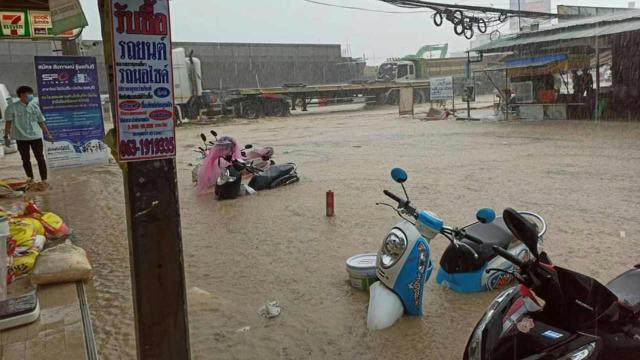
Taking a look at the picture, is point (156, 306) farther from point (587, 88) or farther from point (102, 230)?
point (587, 88)

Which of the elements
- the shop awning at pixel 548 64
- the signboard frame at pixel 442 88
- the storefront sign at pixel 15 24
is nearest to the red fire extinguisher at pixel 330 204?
the storefront sign at pixel 15 24

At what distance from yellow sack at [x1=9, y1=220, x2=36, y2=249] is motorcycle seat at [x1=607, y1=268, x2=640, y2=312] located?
16.2ft

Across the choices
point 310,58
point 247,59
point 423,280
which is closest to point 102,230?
point 423,280

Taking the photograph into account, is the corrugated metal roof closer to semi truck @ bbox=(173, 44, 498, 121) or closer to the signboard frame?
the signboard frame

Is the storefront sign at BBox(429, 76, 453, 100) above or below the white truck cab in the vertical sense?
below

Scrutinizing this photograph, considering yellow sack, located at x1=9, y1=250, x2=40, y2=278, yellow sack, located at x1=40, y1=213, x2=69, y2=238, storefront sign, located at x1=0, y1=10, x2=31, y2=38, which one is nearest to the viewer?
yellow sack, located at x1=9, y1=250, x2=40, y2=278

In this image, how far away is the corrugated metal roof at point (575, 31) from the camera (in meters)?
17.7

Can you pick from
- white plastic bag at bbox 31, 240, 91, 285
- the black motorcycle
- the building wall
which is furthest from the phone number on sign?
the building wall

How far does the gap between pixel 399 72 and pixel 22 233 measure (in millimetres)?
35783

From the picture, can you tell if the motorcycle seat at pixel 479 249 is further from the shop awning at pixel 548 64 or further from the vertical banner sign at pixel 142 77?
the shop awning at pixel 548 64

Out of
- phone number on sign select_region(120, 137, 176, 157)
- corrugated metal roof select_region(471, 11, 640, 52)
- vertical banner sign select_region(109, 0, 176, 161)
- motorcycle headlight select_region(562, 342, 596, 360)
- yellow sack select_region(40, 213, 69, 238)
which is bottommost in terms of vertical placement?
yellow sack select_region(40, 213, 69, 238)

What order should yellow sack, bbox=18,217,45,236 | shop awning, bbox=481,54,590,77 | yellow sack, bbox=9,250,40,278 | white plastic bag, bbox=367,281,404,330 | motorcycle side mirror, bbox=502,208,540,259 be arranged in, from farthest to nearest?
shop awning, bbox=481,54,590,77 → yellow sack, bbox=18,217,45,236 → yellow sack, bbox=9,250,40,278 → white plastic bag, bbox=367,281,404,330 → motorcycle side mirror, bbox=502,208,540,259

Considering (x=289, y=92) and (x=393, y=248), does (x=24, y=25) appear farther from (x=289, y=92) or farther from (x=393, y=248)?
(x=289, y=92)

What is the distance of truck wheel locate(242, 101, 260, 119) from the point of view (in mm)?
30031
